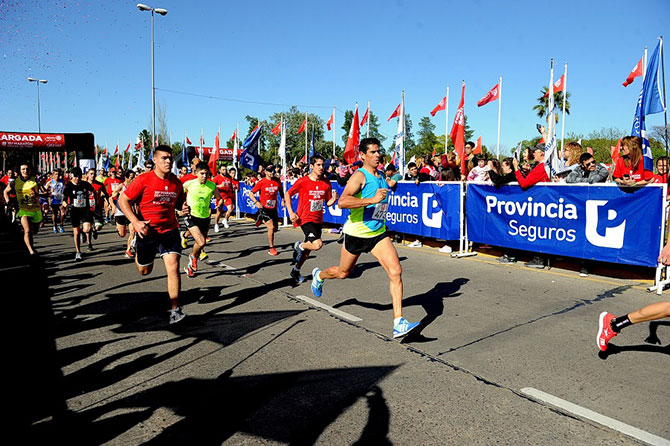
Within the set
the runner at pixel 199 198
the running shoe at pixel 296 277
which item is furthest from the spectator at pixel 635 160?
the runner at pixel 199 198

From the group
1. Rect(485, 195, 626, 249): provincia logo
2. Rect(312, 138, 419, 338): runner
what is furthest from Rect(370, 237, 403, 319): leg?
Rect(485, 195, 626, 249): provincia logo

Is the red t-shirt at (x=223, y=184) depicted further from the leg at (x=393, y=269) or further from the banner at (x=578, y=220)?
the leg at (x=393, y=269)

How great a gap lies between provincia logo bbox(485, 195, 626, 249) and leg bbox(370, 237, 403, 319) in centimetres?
456

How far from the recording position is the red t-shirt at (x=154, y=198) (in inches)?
223

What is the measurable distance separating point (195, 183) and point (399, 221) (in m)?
5.63

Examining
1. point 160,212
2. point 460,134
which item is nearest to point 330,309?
point 160,212

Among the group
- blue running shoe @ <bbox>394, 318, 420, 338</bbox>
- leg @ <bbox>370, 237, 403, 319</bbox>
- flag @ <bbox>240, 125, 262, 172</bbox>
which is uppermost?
flag @ <bbox>240, 125, 262, 172</bbox>

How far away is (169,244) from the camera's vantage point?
5.69 m

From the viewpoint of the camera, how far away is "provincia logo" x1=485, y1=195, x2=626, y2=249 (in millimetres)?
7566

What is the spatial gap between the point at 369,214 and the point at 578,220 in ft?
15.5

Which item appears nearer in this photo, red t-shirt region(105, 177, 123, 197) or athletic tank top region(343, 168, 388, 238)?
athletic tank top region(343, 168, 388, 238)

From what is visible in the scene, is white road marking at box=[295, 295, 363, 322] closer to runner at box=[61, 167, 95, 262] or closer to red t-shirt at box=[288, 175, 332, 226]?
red t-shirt at box=[288, 175, 332, 226]

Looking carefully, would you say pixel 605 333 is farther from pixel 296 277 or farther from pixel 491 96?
pixel 491 96

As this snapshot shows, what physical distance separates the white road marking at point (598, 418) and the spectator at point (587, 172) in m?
5.78
